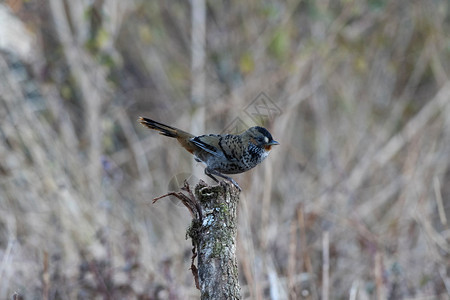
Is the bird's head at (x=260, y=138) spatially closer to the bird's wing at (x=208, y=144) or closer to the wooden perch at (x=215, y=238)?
the bird's wing at (x=208, y=144)

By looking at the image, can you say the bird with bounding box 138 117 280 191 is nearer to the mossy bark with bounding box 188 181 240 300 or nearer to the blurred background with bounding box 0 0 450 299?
the blurred background with bounding box 0 0 450 299

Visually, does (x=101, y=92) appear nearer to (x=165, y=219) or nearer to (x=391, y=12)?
(x=165, y=219)

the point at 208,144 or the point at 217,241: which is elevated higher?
the point at 208,144

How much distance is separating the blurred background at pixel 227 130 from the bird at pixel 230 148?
613 millimetres

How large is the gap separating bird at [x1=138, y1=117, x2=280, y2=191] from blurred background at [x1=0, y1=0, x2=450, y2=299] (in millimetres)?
613

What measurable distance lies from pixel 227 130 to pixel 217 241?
2.53 meters

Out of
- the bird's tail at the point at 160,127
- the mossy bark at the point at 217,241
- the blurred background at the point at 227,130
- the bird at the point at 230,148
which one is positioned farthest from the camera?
the blurred background at the point at 227,130

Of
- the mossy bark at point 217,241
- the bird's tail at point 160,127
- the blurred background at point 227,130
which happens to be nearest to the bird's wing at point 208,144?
the bird's tail at point 160,127

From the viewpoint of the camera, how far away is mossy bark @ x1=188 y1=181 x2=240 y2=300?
2436 millimetres

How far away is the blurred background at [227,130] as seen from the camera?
5.23 metres

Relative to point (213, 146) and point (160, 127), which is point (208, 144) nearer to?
point (213, 146)

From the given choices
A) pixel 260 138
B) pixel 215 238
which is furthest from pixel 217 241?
pixel 260 138

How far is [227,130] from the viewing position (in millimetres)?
4980

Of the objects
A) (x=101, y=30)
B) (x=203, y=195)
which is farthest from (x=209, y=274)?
(x=101, y=30)
